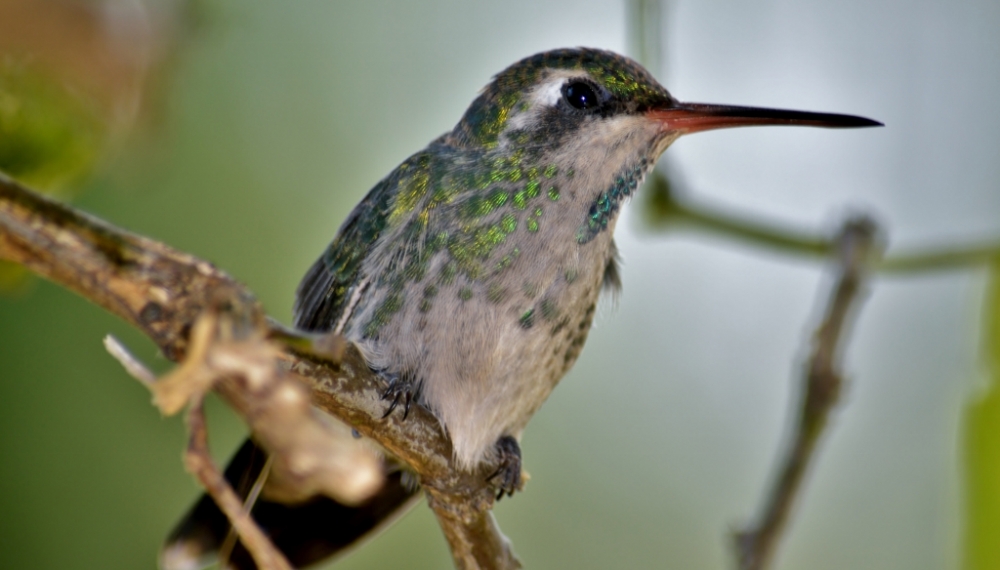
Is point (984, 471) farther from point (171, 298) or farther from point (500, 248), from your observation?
point (171, 298)

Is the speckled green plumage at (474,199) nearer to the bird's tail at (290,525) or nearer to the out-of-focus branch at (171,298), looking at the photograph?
the bird's tail at (290,525)

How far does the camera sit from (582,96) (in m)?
1.94

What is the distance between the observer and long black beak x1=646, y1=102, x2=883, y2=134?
171 centimetres

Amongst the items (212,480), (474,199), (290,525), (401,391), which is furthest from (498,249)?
(212,480)

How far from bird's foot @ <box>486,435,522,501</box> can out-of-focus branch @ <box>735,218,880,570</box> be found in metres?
0.44

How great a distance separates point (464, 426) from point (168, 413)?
107 cm

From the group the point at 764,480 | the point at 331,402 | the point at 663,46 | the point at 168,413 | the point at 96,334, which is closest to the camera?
the point at 168,413

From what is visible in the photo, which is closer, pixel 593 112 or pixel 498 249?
pixel 498 249

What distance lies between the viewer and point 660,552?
441 cm

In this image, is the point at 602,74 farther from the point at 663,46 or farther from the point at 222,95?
the point at 222,95

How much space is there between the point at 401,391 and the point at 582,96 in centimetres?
68

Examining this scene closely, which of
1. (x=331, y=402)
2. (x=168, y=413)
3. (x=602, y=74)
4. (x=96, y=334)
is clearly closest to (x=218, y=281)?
(x=168, y=413)

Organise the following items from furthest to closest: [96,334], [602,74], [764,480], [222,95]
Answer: [764,480] → [222,95] → [96,334] → [602,74]

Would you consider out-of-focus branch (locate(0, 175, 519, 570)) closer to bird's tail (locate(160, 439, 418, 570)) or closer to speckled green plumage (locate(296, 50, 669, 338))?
speckled green plumage (locate(296, 50, 669, 338))
